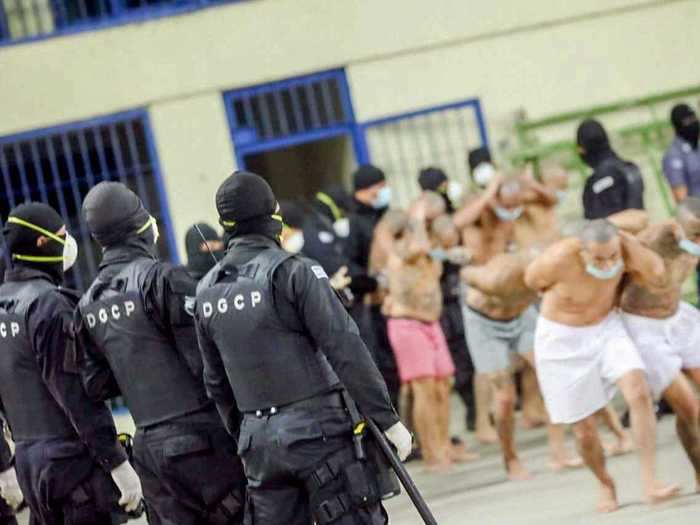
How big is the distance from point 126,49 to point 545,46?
3837 millimetres

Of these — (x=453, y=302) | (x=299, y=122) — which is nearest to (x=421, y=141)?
(x=299, y=122)

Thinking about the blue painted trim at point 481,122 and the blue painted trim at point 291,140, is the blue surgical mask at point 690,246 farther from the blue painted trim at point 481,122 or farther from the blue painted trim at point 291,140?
the blue painted trim at point 291,140

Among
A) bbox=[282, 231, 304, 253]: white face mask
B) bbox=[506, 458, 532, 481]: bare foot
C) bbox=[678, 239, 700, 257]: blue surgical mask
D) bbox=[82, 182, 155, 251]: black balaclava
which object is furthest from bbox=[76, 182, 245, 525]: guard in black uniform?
bbox=[506, 458, 532, 481]: bare foot

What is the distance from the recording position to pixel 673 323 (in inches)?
405

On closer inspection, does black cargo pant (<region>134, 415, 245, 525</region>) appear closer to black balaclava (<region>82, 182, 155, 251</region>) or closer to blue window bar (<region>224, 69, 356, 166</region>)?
black balaclava (<region>82, 182, 155, 251</region>)

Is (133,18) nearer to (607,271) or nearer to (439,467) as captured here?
(439,467)

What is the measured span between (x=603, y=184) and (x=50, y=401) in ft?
18.0

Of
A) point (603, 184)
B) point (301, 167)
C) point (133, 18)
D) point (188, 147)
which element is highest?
point (133, 18)

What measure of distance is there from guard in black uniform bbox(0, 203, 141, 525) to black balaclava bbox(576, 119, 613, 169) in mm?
5152

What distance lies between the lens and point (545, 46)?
655 inches

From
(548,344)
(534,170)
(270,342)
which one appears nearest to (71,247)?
(270,342)

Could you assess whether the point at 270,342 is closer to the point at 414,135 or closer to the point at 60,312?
the point at 60,312

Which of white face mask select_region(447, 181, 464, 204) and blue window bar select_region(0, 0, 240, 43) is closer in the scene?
white face mask select_region(447, 181, 464, 204)

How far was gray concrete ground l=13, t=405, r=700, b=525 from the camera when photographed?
984 centimetres
